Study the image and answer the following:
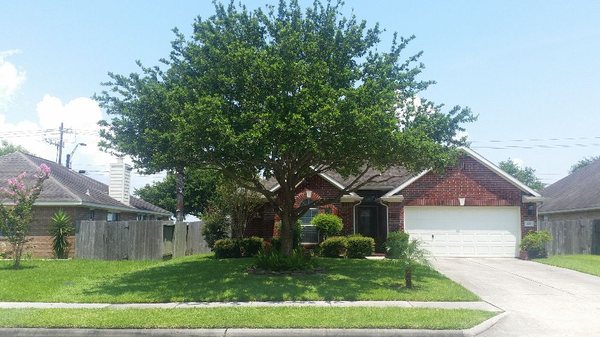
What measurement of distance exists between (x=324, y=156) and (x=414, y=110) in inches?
127

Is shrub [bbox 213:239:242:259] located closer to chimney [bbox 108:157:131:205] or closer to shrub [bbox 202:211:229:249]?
shrub [bbox 202:211:229:249]

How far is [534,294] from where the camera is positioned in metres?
14.0

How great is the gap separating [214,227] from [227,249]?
3.03 m

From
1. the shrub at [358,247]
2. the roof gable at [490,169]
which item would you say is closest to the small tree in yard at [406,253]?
the shrub at [358,247]

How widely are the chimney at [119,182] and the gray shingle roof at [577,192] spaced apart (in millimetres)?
25551

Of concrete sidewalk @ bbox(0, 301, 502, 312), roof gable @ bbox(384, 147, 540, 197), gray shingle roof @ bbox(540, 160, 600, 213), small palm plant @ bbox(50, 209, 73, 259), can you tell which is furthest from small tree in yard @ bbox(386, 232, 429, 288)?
small palm plant @ bbox(50, 209, 73, 259)

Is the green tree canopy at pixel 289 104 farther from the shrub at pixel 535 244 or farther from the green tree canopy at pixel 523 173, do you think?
the green tree canopy at pixel 523 173

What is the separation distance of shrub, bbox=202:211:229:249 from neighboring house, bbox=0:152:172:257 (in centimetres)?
526

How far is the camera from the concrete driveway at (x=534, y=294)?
10422 millimetres

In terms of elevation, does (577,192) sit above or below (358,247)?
above

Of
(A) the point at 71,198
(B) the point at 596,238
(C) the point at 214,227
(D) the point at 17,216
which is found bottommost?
(B) the point at 596,238

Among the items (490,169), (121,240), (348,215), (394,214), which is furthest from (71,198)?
(490,169)

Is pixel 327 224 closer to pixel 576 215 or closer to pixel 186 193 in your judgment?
pixel 576 215

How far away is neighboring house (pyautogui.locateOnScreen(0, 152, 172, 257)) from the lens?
2423 centimetres
